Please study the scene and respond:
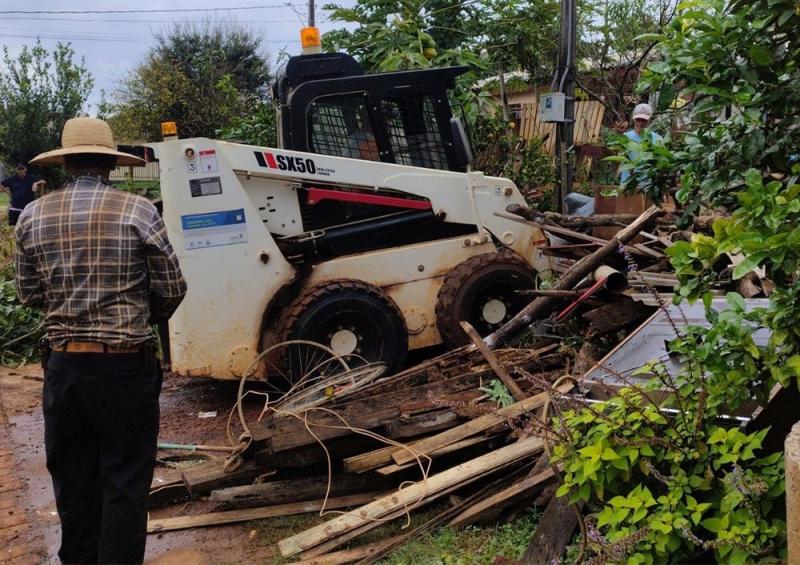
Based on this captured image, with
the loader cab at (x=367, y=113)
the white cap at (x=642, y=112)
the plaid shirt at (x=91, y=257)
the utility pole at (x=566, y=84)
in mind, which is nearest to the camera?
the plaid shirt at (x=91, y=257)

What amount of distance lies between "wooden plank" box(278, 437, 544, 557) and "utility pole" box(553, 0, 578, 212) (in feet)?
16.7

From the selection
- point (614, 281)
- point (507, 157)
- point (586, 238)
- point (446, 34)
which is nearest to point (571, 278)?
point (614, 281)

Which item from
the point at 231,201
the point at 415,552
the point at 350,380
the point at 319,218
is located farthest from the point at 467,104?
the point at 415,552

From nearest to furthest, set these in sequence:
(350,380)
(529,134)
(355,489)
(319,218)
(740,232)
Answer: (740,232) → (355,489) → (350,380) → (319,218) → (529,134)

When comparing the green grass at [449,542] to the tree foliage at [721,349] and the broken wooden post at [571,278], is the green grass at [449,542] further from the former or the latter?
the broken wooden post at [571,278]

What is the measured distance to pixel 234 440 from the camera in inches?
233

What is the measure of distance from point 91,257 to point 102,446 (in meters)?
0.83

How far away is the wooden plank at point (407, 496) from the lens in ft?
13.5

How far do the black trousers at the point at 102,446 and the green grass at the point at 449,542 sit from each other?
861 millimetres

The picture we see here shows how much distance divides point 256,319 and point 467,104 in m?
4.81

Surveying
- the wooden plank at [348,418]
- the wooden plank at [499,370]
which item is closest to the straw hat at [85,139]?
the wooden plank at [348,418]

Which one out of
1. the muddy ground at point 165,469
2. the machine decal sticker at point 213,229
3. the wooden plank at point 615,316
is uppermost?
the machine decal sticker at point 213,229

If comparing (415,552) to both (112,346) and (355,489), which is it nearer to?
(355,489)

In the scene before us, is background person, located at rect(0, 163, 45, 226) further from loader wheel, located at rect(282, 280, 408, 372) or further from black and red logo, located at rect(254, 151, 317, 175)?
loader wheel, located at rect(282, 280, 408, 372)
